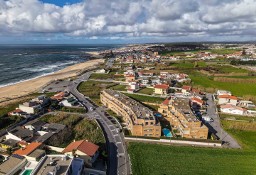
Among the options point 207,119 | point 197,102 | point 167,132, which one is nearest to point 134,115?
point 167,132

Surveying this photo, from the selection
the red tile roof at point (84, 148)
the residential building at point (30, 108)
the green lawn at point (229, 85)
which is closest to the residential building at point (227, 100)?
the green lawn at point (229, 85)

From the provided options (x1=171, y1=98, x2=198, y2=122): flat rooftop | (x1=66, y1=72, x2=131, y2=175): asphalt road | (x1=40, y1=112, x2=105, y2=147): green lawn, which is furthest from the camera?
(x1=171, y1=98, x2=198, y2=122): flat rooftop

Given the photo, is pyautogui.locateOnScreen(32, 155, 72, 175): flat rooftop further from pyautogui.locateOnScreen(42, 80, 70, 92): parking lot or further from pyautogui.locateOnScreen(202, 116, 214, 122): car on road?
pyautogui.locateOnScreen(42, 80, 70, 92): parking lot

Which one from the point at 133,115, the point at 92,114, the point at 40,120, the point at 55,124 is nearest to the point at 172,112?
the point at 133,115

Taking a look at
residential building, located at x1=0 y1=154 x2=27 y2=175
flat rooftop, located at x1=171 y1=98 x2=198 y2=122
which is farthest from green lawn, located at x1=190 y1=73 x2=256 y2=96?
residential building, located at x1=0 y1=154 x2=27 y2=175

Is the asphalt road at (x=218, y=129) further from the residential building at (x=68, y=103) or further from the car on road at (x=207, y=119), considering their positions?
the residential building at (x=68, y=103)

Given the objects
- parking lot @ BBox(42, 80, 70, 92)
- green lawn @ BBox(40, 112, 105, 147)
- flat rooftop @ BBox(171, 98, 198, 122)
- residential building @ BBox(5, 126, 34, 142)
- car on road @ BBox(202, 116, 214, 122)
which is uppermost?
flat rooftop @ BBox(171, 98, 198, 122)
